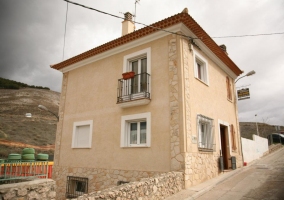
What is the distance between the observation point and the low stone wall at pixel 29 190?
166 inches

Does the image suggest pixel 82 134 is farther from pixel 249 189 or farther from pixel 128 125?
pixel 249 189

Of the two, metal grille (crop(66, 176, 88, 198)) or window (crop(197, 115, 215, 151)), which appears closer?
window (crop(197, 115, 215, 151))

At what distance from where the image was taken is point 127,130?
28.9 ft

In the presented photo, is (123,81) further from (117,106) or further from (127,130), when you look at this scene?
(127,130)

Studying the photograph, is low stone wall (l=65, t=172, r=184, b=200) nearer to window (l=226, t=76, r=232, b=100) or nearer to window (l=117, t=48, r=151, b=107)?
window (l=117, t=48, r=151, b=107)

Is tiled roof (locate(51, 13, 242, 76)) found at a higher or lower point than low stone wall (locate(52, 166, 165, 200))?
higher

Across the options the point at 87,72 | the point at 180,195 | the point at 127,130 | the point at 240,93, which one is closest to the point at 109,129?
the point at 127,130

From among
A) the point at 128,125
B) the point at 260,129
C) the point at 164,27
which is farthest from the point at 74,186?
the point at 260,129

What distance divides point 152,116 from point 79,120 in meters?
4.31

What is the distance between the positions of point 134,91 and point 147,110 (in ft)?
3.81

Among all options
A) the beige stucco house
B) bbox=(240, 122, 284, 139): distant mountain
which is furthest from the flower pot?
bbox=(240, 122, 284, 139): distant mountain

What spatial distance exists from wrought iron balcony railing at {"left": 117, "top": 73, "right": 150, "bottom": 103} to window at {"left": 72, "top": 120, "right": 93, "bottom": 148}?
2.19 metres

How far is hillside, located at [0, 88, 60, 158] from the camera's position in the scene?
71.1 feet

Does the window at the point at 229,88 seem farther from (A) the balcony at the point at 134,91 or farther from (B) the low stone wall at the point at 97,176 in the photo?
(B) the low stone wall at the point at 97,176
